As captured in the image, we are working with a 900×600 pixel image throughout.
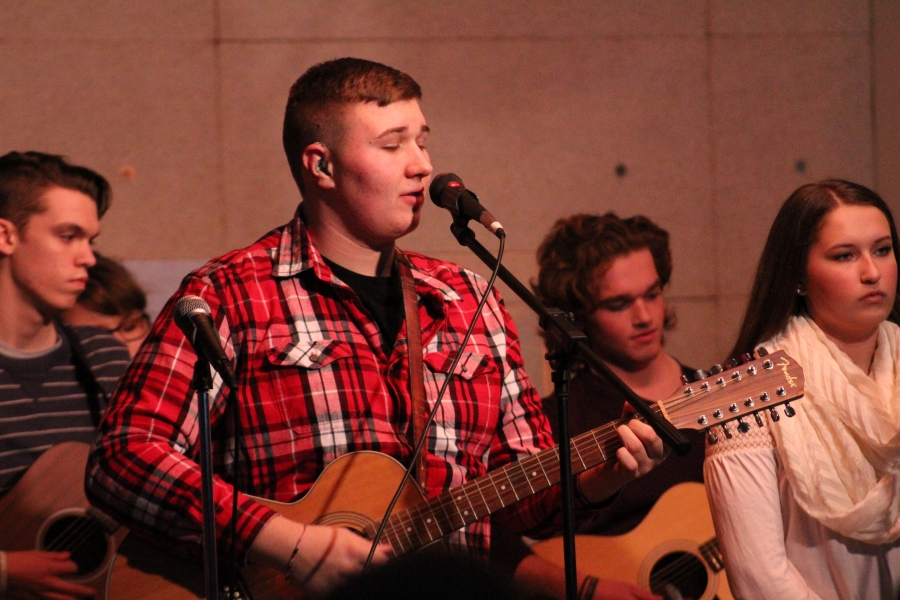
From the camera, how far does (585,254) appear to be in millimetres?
3615

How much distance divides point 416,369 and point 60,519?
4.96 feet

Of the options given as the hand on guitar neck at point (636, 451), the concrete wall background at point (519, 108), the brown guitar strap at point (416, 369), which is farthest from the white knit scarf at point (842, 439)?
the concrete wall background at point (519, 108)

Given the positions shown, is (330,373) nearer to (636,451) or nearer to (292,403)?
(292,403)

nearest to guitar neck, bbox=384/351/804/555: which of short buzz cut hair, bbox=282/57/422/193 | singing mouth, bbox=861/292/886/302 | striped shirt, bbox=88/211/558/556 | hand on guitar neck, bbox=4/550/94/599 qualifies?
striped shirt, bbox=88/211/558/556

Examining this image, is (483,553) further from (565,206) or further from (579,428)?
(565,206)

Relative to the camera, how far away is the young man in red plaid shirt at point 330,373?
2275 millimetres

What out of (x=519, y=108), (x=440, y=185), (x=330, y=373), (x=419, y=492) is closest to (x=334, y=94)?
(x=440, y=185)

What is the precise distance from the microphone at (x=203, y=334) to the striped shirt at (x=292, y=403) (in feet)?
1.16

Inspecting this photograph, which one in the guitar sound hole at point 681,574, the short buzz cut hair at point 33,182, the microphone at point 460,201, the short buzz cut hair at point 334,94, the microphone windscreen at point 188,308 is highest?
the short buzz cut hair at point 334,94

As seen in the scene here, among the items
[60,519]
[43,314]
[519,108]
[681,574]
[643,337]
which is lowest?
[681,574]

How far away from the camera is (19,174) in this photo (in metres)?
3.53

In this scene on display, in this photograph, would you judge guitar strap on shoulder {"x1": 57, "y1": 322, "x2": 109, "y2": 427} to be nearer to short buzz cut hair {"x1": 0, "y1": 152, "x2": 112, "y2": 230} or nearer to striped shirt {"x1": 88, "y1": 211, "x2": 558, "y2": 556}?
short buzz cut hair {"x1": 0, "y1": 152, "x2": 112, "y2": 230}

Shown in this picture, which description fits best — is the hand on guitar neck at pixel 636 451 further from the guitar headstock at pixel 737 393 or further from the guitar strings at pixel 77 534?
the guitar strings at pixel 77 534

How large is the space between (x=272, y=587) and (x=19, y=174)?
196cm
